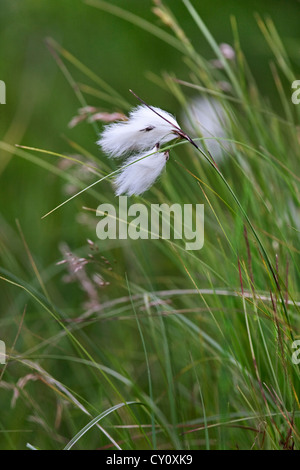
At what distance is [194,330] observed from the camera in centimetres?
140

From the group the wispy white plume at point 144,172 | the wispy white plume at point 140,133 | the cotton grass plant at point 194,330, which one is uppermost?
the wispy white plume at point 140,133

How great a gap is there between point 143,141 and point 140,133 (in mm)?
18

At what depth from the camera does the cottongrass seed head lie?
40.1 inches

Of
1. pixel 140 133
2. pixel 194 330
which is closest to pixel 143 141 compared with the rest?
pixel 140 133

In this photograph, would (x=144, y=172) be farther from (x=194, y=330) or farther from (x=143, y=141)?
(x=194, y=330)

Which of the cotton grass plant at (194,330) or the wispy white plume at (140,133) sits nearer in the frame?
the wispy white plume at (140,133)

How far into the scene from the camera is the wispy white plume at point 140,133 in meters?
1.02

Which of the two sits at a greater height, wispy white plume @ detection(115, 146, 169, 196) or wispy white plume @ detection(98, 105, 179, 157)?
wispy white plume @ detection(98, 105, 179, 157)

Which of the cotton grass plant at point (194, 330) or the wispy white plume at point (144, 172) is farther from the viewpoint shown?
the cotton grass plant at point (194, 330)

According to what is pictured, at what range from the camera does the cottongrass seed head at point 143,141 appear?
1.02 meters

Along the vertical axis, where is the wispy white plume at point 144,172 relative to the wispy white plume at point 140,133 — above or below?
below

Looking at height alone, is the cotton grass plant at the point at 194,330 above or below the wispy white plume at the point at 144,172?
below
